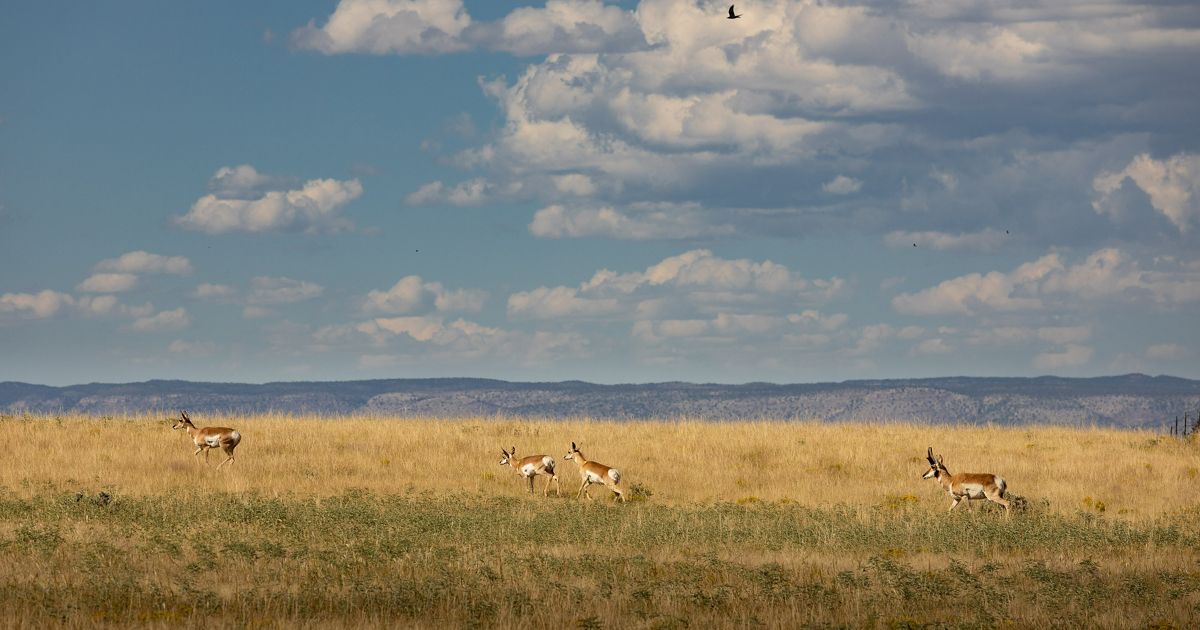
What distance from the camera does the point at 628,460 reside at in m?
36.8

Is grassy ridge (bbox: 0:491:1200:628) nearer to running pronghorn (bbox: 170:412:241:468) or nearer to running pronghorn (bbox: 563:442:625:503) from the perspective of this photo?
running pronghorn (bbox: 563:442:625:503)

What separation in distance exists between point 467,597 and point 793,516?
1149cm

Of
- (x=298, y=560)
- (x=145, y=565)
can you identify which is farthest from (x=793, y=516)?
(x=145, y=565)

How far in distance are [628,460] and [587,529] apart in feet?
38.9

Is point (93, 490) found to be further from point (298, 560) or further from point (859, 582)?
point (859, 582)

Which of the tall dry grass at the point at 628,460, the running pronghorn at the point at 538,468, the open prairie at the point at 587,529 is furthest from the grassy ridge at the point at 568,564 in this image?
the tall dry grass at the point at 628,460

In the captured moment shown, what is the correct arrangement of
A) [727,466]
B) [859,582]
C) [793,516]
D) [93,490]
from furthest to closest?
[727,466] → [93,490] → [793,516] → [859,582]

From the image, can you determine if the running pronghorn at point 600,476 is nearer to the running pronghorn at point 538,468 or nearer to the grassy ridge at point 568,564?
the running pronghorn at point 538,468

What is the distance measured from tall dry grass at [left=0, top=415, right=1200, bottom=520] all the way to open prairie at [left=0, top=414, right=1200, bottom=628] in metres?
0.13

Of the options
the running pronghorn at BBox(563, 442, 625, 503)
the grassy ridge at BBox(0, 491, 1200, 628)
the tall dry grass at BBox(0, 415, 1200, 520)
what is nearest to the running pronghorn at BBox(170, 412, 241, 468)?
the tall dry grass at BBox(0, 415, 1200, 520)

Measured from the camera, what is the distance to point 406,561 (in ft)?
67.2

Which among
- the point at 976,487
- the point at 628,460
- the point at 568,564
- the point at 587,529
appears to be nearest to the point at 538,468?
the point at 628,460

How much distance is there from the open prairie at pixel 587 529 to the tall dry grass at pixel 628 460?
0.13m

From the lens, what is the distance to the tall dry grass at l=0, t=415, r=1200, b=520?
32156 mm
